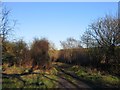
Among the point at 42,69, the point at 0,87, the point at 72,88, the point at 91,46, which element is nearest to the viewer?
the point at 0,87

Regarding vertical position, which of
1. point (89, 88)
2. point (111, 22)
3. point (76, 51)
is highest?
point (111, 22)

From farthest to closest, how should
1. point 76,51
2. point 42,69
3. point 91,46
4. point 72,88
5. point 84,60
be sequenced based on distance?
point 76,51 → point 84,60 → point 91,46 → point 42,69 → point 72,88

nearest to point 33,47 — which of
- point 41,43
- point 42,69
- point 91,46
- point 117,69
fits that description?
point 41,43

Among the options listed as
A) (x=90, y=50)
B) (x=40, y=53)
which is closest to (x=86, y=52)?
(x=90, y=50)

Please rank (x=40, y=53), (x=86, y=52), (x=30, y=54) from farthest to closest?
(x=86, y=52)
(x=40, y=53)
(x=30, y=54)

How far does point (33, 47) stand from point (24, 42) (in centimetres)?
176

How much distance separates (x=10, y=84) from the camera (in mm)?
14820

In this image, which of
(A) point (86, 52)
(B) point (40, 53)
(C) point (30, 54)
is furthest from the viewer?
(A) point (86, 52)

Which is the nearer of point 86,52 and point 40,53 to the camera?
point 40,53

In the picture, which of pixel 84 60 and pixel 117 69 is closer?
pixel 117 69

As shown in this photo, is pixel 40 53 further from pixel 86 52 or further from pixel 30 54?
pixel 86 52

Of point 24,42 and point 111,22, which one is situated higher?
point 111,22

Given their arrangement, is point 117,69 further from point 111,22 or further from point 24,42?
point 24,42

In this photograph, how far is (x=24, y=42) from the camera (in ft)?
87.7
